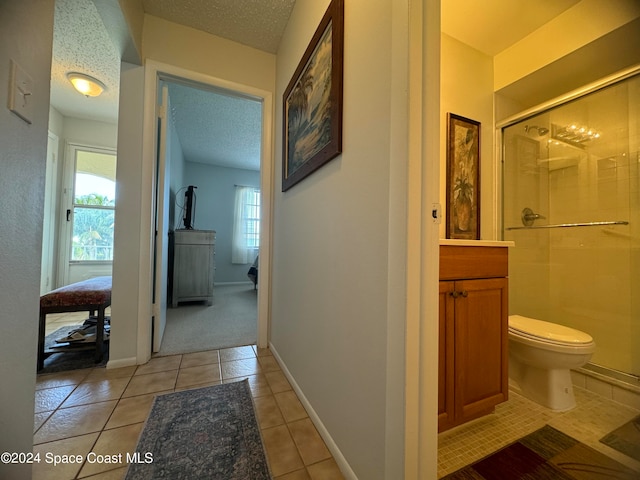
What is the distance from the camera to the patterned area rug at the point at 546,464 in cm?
96

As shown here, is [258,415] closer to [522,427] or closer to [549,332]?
[522,427]

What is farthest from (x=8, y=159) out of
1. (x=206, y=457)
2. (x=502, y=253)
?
(x=502, y=253)

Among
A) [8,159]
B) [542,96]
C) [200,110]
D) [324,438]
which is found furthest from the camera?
[200,110]

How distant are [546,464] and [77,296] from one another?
274cm

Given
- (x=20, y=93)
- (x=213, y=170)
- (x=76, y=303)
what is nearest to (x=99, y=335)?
(x=76, y=303)

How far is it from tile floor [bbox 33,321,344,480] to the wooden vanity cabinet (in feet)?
2.01

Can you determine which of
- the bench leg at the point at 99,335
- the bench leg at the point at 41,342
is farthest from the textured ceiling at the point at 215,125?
the bench leg at the point at 41,342

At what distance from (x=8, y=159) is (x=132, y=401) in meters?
1.31

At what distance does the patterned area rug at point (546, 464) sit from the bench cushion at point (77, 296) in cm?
226

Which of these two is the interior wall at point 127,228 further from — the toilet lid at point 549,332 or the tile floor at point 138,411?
the toilet lid at point 549,332

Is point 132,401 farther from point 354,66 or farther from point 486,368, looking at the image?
point 354,66

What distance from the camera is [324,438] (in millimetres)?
1054

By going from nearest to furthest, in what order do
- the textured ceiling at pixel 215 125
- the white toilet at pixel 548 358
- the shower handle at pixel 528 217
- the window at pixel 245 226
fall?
the white toilet at pixel 548 358 < the shower handle at pixel 528 217 < the textured ceiling at pixel 215 125 < the window at pixel 245 226

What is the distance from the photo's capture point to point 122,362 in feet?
5.43
